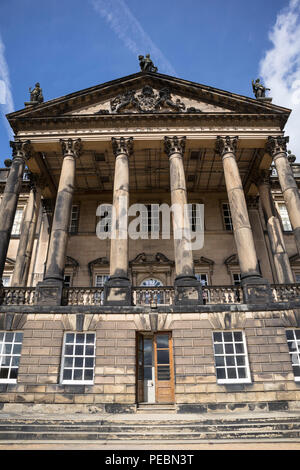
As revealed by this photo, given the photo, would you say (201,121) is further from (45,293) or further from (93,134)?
(45,293)

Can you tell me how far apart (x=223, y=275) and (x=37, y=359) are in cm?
1206

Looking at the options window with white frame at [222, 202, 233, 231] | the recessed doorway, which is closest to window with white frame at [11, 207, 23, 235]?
the recessed doorway

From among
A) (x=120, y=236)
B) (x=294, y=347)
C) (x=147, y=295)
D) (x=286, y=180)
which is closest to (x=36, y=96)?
(x=120, y=236)

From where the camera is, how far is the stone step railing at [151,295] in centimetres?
1313

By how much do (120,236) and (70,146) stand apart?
6.09m

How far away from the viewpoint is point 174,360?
1162 centimetres

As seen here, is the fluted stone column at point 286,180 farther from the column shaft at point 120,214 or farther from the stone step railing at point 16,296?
the stone step railing at point 16,296

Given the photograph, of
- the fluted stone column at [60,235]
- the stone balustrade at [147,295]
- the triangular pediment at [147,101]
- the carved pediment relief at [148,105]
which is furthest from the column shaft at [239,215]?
the fluted stone column at [60,235]

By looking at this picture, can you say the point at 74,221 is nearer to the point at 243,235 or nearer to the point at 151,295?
the point at 151,295

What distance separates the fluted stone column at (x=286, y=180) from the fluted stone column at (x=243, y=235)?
2.12 m

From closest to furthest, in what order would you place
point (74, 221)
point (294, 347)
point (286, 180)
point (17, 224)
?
point (294, 347)
point (286, 180)
point (74, 221)
point (17, 224)

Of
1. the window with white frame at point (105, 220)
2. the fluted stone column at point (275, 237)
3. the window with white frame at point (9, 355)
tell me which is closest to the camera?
the window with white frame at point (9, 355)

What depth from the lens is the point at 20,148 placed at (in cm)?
1623
